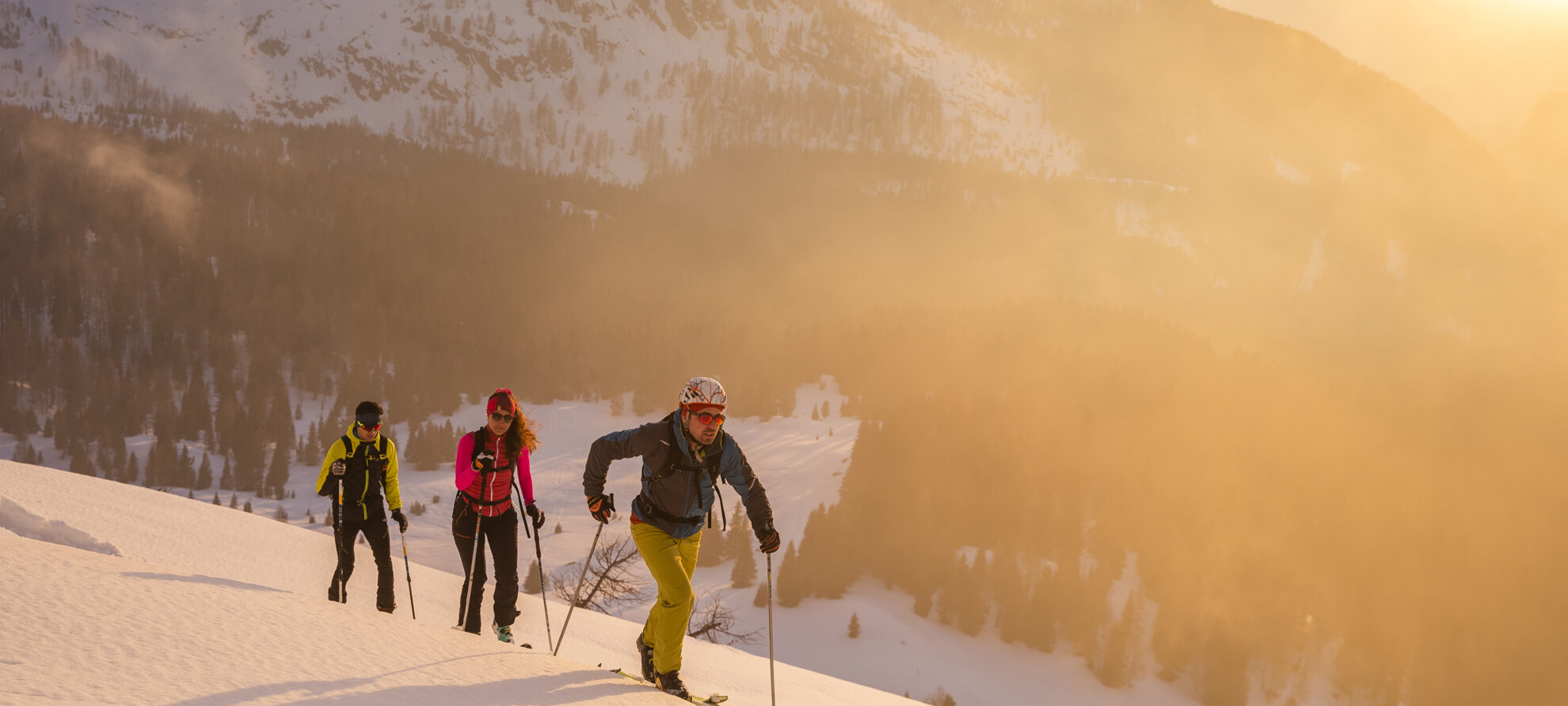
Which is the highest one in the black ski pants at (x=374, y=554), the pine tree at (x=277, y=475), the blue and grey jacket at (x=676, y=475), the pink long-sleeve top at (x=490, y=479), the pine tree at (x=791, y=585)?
→ the blue and grey jacket at (x=676, y=475)

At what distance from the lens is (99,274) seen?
144250 mm

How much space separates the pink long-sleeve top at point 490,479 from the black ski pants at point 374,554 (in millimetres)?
1319

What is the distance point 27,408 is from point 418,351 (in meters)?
51.7

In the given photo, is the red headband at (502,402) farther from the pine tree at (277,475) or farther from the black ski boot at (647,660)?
the pine tree at (277,475)

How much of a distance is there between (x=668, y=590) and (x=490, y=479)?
278cm

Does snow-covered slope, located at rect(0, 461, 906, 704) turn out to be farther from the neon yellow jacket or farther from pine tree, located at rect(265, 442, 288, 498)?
pine tree, located at rect(265, 442, 288, 498)

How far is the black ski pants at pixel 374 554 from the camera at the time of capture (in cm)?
868

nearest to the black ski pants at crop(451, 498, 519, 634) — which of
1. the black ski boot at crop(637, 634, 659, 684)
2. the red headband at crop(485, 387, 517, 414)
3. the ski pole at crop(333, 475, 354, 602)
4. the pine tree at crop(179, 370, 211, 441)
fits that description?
the red headband at crop(485, 387, 517, 414)

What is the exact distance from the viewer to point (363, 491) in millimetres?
8680

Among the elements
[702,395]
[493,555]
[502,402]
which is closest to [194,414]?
[493,555]

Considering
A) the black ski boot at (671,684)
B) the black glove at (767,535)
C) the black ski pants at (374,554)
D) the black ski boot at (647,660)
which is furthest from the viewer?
the black ski pants at (374,554)

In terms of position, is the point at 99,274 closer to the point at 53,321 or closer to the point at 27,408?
the point at 53,321

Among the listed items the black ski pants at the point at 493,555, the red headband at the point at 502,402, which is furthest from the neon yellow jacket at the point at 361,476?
the red headband at the point at 502,402

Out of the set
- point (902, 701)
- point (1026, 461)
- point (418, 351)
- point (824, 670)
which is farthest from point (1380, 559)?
point (418, 351)
